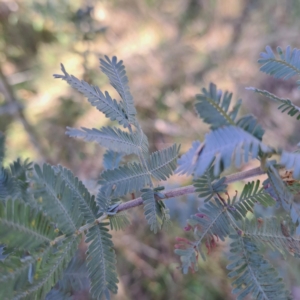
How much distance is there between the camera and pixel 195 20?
2.49 meters

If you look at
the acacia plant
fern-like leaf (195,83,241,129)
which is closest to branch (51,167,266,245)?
the acacia plant

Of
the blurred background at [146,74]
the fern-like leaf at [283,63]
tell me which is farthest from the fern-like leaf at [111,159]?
the blurred background at [146,74]

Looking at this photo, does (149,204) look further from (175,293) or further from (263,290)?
(175,293)

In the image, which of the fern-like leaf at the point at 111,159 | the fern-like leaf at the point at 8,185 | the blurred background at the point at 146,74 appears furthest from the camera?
the blurred background at the point at 146,74

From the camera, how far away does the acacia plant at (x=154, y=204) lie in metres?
0.37

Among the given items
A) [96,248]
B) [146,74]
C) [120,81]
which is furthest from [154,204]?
[146,74]

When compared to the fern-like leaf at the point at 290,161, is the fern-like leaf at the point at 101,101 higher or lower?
higher

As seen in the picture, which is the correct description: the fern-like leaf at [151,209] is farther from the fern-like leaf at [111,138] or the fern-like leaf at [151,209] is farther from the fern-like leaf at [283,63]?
the fern-like leaf at [283,63]

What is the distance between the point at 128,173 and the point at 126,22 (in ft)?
7.00

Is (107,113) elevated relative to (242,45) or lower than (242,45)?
lower

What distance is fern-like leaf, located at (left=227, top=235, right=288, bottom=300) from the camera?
0.43 meters

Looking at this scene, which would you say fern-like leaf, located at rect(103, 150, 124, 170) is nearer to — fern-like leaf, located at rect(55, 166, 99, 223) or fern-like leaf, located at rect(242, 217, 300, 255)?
fern-like leaf, located at rect(55, 166, 99, 223)

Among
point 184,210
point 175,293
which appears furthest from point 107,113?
point 175,293

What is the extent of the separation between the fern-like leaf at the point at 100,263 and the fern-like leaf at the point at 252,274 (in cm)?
18
